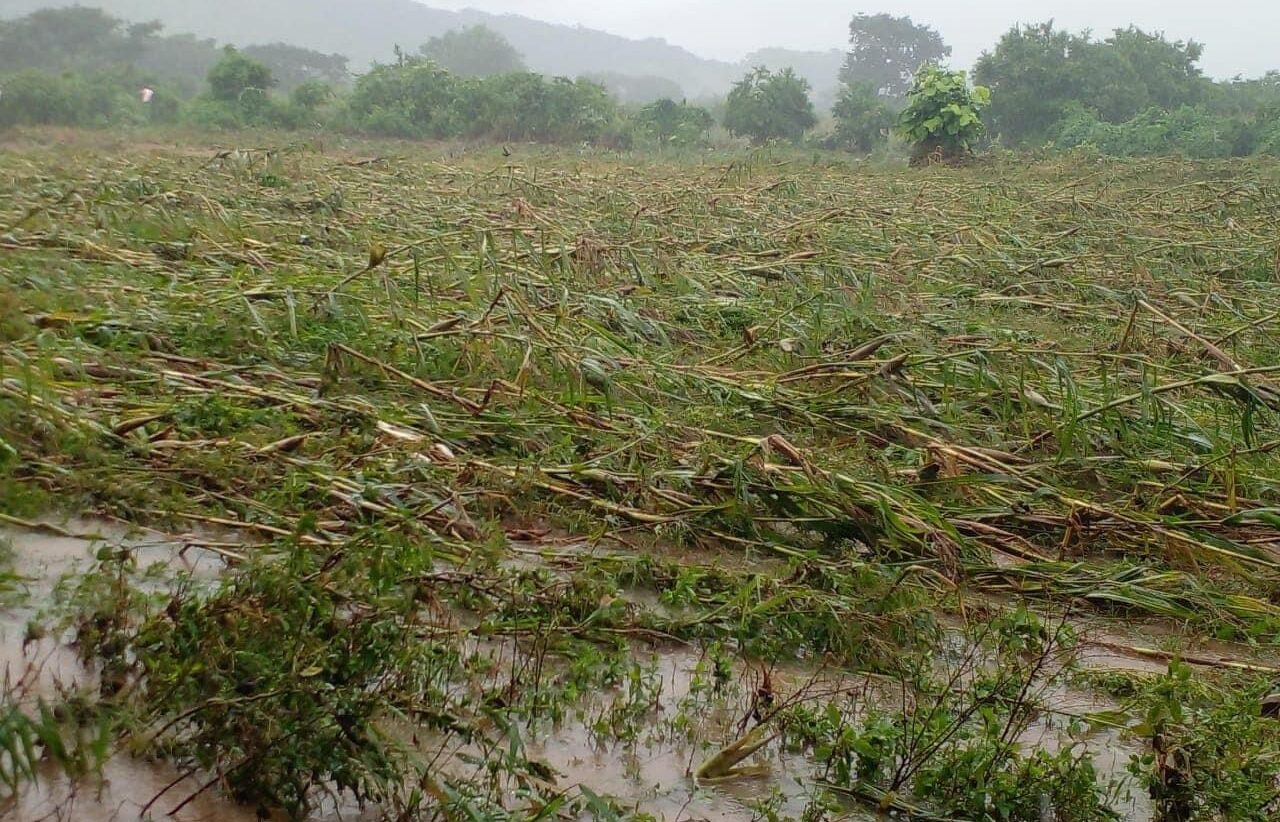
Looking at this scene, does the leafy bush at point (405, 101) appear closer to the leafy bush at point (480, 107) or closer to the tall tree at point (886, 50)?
the leafy bush at point (480, 107)

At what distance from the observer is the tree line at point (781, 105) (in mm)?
19641

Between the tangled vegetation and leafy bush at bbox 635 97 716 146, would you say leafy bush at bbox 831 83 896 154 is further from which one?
the tangled vegetation

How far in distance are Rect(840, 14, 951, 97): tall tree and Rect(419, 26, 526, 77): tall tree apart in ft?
51.7

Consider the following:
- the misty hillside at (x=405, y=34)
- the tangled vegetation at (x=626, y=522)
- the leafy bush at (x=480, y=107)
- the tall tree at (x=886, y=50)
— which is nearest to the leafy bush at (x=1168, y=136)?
the leafy bush at (x=480, y=107)

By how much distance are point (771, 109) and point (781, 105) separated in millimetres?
265

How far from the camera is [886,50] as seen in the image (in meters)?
48.3

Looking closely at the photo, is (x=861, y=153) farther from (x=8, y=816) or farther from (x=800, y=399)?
(x=8, y=816)

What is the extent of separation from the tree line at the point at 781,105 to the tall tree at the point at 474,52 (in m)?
20.8

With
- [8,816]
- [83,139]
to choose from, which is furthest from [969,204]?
[83,139]

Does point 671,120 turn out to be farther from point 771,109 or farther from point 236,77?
point 236,77

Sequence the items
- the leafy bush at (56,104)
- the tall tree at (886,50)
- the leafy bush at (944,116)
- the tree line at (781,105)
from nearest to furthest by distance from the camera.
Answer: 1. the leafy bush at (944,116)
2. the leafy bush at (56,104)
3. the tree line at (781,105)
4. the tall tree at (886,50)

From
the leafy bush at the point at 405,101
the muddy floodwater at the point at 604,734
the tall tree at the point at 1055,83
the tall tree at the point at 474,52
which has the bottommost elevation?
the muddy floodwater at the point at 604,734

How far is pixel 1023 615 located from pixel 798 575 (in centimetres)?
56

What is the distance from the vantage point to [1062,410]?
13.1 feet
